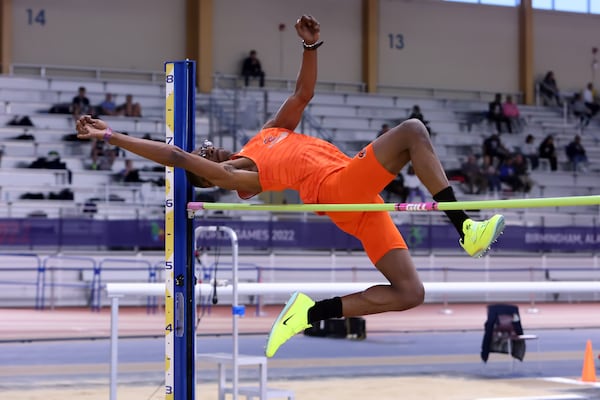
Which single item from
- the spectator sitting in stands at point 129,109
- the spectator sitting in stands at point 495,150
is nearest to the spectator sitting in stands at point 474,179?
the spectator sitting in stands at point 495,150

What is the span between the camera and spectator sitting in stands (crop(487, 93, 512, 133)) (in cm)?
2248

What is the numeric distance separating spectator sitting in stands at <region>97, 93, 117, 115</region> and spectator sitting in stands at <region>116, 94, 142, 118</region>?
0.10 metres

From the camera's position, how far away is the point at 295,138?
4816mm

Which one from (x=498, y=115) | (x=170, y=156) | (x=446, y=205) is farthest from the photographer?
(x=498, y=115)

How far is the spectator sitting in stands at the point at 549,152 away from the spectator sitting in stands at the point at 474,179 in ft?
8.80

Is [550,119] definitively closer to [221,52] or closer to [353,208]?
[221,52]

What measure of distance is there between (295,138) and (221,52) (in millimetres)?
17392

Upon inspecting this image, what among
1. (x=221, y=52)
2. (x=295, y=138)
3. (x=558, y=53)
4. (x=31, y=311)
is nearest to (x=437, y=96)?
(x=558, y=53)

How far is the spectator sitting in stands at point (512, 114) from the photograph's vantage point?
2275 cm

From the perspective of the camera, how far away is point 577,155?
72.2 ft

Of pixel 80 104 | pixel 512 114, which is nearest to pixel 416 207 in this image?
pixel 80 104

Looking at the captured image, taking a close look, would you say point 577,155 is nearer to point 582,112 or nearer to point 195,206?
point 582,112

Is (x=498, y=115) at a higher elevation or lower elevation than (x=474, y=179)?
higher

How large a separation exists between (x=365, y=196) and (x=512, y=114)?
739 inches
